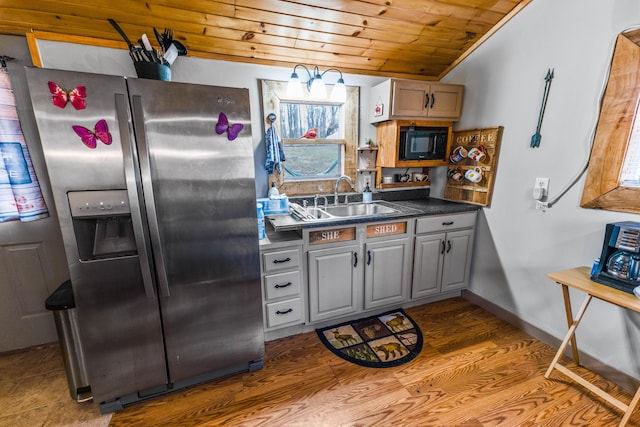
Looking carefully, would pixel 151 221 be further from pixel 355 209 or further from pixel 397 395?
pixel 355 209

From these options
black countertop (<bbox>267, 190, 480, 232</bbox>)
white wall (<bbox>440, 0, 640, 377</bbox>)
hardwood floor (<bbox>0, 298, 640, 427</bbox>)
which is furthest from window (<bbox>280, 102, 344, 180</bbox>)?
hardwood floor (<bbox>0, 298, 640, 427</bbox>)

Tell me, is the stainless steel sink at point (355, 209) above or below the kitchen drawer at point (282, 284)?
above

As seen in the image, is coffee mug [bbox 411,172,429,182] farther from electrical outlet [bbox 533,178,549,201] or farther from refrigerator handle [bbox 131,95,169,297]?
refrigerator handle [bbox 131,95,169,297]

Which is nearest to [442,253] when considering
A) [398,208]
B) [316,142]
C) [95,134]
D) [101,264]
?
[398,208]

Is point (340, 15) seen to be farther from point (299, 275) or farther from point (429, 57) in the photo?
point (299, 275)

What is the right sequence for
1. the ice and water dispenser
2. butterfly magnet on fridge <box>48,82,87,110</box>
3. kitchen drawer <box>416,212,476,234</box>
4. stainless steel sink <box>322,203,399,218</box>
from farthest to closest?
1. stainless steel sink <box>322,203,399,218</box>
2. kitchen drawer <box>416,212,476,234</box>
3. the ice and water dispenser
4. butterfly magnet on fridge <box>48,82,87,110</box>

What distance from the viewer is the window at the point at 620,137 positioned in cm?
158

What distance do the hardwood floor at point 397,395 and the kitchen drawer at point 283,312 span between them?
21 centimetres

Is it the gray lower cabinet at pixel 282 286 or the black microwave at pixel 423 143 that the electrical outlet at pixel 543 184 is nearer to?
the black microwave at pixel 423 143

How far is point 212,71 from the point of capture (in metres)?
2.24

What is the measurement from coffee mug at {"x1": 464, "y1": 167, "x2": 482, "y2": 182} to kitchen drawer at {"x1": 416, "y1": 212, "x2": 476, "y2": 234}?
312 mm

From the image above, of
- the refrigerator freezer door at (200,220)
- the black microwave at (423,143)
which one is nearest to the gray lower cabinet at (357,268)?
the refrigerator freezer door at (200,220)

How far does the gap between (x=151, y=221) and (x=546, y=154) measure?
2.63m

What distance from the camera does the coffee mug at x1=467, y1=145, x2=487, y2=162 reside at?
244cm
